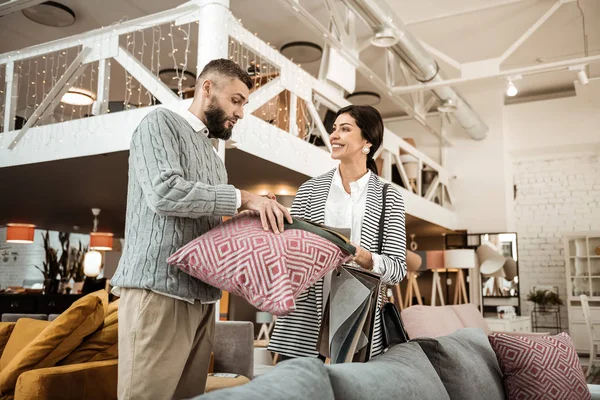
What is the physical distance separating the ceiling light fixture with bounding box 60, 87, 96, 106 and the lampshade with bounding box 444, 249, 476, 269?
5.58m

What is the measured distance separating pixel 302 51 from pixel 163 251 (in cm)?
794

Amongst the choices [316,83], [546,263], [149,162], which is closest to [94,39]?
[316,83]

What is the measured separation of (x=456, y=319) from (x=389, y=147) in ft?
14.8

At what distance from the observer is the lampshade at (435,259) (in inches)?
350


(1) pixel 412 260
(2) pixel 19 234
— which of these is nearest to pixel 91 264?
(2) pixel 19 234

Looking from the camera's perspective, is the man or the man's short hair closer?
the man

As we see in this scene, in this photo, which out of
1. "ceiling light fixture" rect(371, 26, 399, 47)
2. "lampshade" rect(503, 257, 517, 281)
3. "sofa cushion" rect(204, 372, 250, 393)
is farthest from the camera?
"lampshade" rect(503, 257, 517, 281)

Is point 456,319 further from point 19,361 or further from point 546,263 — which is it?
point 546,263

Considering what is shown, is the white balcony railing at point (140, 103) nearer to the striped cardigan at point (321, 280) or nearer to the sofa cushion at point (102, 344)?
the sofa cushion at point (102, 344)

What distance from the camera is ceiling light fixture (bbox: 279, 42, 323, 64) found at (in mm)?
8867

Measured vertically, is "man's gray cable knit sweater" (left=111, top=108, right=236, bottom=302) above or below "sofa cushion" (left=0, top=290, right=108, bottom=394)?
above

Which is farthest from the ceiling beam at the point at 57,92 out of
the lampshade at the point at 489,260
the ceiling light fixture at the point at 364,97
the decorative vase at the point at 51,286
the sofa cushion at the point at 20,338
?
the lampshade at the point at 489,260

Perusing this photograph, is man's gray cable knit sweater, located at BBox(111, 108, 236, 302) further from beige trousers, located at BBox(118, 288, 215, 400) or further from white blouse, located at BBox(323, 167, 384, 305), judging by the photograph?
white blouse, located at BBox(323, 167, 384, 305)

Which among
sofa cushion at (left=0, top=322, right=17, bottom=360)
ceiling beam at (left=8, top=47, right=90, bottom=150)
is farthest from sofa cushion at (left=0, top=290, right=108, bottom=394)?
ceiling beam at (left=8, top=47, right=90, bottom=150)
